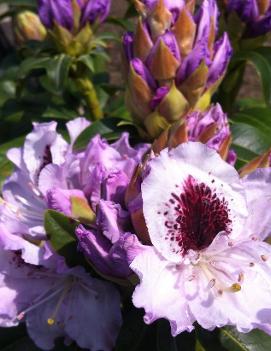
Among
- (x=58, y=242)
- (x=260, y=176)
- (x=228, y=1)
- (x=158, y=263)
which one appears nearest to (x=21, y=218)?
(x=58, y=242)

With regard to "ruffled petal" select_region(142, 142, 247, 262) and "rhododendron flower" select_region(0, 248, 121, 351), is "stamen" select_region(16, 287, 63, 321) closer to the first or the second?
"rhododendron flower" select_region(0, 248, 121, 351)

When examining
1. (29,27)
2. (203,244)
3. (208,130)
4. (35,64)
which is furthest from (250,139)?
(29,27)

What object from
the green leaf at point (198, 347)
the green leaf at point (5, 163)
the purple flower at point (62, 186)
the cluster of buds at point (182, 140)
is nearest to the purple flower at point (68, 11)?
the green leaf at point (5, 163)

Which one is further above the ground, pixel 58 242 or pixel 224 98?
pixel 58 242

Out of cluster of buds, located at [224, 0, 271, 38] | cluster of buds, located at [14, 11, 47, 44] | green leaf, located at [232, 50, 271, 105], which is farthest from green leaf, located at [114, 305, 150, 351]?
cluster of buds, located at [14, 11, 47, 44]

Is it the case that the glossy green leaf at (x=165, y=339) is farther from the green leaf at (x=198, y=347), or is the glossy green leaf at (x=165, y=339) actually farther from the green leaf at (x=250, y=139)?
the green leaf at (x=250, y=139)

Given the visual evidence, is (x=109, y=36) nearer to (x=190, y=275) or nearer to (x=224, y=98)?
(x=224, y=98)
